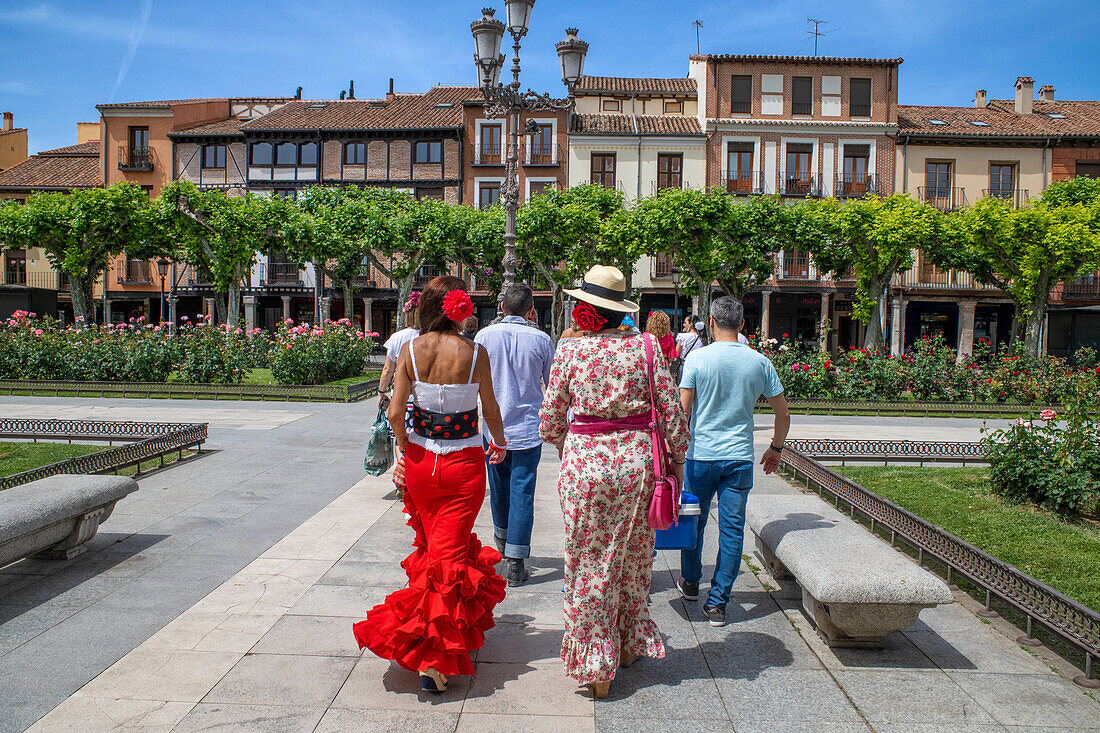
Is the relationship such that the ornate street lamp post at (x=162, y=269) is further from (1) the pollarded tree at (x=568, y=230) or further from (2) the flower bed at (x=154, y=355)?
(1) the pollarded tree at (x=568, y=230)

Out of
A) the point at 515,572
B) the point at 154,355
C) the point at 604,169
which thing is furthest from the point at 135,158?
the point at 515,572

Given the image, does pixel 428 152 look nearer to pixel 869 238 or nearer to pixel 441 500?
pixel 869 238

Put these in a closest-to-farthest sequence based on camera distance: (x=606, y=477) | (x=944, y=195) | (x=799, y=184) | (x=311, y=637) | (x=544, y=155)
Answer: (x=606, y=477) < (x=311, y=637) < (x=799, y=184) < (x=944, y=195) < (x=544, y=155)

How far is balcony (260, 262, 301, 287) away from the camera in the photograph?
39.5 metres

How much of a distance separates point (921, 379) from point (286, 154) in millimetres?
33430

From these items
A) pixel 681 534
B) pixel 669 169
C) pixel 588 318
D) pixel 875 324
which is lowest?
pixel 681 534

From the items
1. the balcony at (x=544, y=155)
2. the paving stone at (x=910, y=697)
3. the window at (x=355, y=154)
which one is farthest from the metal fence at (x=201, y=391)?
the window at (x=355, y=154)

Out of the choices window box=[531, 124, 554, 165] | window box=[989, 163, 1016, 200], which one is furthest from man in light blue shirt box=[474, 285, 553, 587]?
window box=[989, 163, 1016, 200]

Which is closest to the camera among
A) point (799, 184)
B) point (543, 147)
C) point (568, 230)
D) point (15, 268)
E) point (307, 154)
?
point (568, 230)

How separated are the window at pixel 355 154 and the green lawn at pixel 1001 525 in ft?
113

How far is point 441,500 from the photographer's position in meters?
3.70

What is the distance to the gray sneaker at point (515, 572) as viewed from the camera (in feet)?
16.3

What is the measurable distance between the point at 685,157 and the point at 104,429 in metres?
30.2

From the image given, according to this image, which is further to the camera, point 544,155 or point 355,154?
point 355,154
